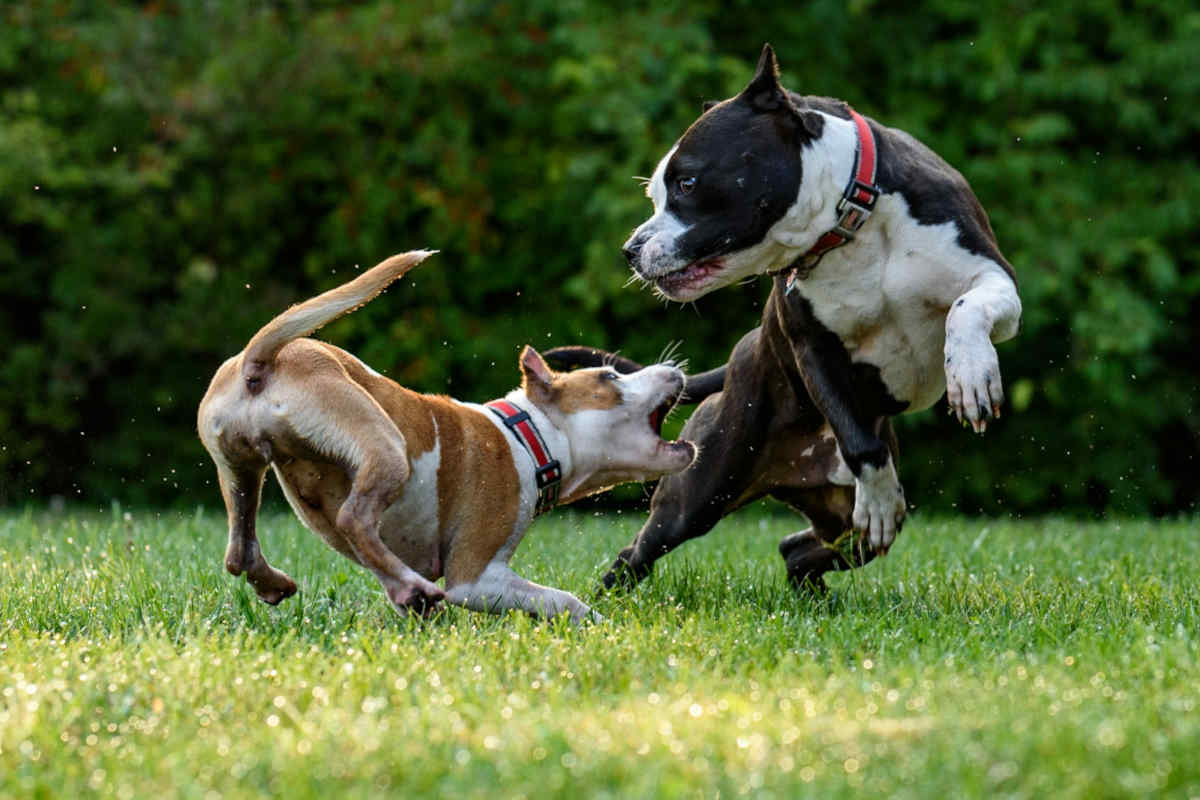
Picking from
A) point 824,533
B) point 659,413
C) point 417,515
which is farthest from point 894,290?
point 417,515

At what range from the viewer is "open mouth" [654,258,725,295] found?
4707 mm

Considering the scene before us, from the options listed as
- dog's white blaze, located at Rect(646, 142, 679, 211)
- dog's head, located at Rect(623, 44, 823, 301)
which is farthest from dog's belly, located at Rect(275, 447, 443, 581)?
dog's white blaze, located at Rect(646, 142, 679, 211)

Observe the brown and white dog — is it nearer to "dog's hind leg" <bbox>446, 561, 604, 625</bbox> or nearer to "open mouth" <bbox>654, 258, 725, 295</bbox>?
"dog's hind leg" <bbox>446, 561, 604, 625</bbox>

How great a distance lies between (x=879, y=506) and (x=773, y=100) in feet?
4.29

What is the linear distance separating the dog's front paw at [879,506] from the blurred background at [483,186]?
6897 millimetres

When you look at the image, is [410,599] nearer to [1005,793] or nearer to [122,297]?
[1005,793]

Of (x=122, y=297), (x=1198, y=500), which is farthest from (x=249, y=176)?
(x=1198, y=500)

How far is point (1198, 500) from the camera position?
12430 millimetres

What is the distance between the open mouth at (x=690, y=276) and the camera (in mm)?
4707

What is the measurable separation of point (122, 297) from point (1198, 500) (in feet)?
29.6

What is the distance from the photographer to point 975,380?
4.28 m

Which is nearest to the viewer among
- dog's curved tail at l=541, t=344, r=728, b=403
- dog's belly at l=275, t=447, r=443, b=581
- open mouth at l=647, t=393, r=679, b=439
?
dog's belly at l=275, t=447, r=443, b=581

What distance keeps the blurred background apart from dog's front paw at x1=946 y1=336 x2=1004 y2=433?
7318mm

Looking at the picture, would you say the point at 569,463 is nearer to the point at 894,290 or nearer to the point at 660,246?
the point at 660,246
